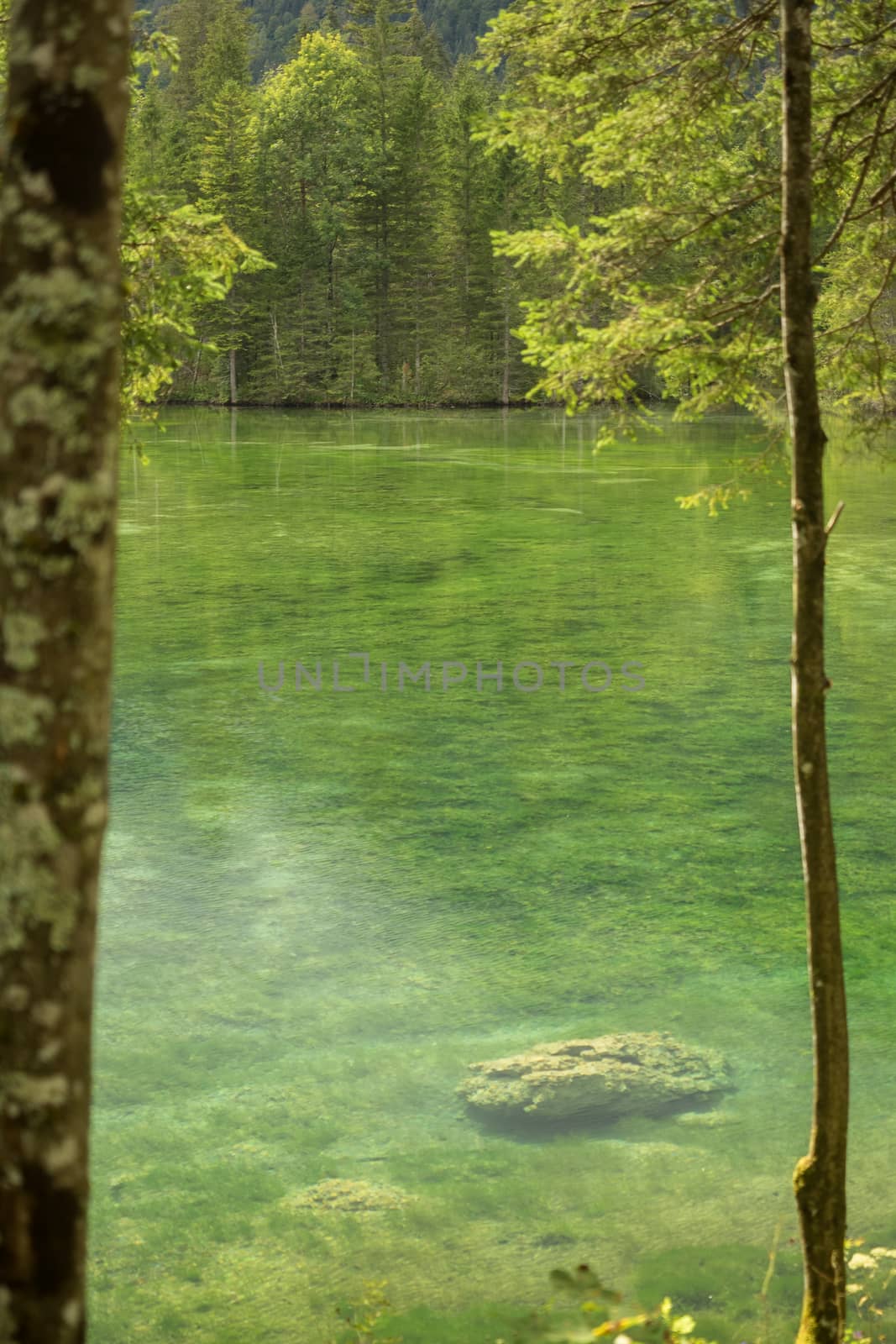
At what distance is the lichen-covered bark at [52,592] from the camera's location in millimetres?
1913

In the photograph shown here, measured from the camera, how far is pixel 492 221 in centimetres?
5872

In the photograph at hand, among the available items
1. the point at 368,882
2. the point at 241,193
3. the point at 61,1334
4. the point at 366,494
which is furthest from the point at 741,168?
the point at 241,193

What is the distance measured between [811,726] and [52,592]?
2.35 metres

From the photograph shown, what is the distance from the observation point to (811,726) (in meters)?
3.79

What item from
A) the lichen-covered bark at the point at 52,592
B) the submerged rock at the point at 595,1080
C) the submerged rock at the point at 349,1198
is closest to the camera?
the lichen-covered bark at the point at 52,592

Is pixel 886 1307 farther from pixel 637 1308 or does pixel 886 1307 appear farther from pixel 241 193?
pixel 241 193

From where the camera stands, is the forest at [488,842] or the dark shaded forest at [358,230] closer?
the forest at [488,842]

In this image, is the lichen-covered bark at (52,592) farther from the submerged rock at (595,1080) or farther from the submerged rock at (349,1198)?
the submerged rock at (595,1080)

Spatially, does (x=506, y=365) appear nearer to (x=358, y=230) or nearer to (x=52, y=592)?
(x=358, y=230)

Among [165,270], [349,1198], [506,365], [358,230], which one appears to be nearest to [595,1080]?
[349,1198]

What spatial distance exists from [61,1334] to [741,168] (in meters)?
4.83

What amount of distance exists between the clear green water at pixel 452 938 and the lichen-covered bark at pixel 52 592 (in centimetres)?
205

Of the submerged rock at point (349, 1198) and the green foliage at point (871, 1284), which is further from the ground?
the submerged rock at point (349, 1198)

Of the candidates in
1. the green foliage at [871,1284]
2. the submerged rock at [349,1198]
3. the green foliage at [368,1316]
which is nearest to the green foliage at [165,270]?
the submerged rock at [349,1198]
